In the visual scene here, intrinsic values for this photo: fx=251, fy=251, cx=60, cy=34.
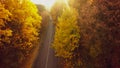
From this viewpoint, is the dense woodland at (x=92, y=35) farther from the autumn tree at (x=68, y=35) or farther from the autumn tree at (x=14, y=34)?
the autumn tree at (x=14, y=34)

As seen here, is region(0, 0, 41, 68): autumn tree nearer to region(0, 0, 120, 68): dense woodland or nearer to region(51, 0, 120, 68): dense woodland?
region(0, 0, 120, 68): dense woodland

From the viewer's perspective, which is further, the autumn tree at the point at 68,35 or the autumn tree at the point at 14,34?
the autumn tree at the point at 68,35

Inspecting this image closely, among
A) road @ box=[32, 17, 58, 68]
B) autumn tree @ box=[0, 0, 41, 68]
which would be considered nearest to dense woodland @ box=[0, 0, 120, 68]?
autumn tree @ box=[0, 0, 41, 68]

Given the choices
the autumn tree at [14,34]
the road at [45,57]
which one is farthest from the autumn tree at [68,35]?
the autumn tree at [14,34]

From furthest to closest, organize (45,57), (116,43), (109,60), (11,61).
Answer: (45,57) < (11,61) < (109,60) < (116,43)

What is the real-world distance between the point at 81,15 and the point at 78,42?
416 centimetres

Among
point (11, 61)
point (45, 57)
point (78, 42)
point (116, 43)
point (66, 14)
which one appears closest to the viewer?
point (116, 43)

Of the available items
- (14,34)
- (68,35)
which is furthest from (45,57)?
(14,34)

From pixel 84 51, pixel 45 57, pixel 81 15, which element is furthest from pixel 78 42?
pixel 45 57

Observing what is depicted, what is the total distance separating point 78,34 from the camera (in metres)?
37.7

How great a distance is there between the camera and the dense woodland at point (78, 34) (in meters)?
30.5

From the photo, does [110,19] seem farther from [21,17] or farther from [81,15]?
[21,17]

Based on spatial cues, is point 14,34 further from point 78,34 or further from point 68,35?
point 78,34

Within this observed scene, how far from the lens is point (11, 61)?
3475 centimetres
